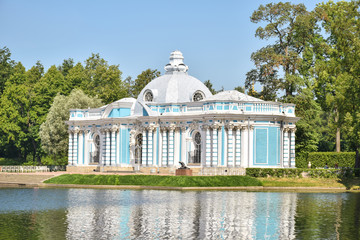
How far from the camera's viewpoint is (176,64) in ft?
228

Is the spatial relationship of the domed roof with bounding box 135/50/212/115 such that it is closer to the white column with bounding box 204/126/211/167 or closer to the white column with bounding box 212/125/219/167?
the white column with bounding box 204/126/211/167

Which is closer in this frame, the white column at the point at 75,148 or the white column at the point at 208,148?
the white column at the point at 208,148

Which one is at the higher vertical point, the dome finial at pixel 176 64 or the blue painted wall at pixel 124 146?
the dome finial at pixel 176 64

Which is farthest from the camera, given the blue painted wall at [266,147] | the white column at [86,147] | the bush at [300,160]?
the white column at [86,147]

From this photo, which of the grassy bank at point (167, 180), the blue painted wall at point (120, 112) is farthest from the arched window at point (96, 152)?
the grassy bank at point (167, 180)

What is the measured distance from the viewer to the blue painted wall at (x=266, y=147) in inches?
2340

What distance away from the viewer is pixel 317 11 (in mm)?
70375

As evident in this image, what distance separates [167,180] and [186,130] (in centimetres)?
1121

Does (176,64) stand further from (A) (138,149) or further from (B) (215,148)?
(B) (215,148)

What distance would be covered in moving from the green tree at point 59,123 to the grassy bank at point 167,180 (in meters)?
22.0

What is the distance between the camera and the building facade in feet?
192

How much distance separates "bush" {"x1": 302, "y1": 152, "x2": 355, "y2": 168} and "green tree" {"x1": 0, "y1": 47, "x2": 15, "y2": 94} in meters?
50.8

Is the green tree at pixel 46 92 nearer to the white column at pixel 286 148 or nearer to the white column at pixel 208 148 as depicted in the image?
the white column at pixel 208 148

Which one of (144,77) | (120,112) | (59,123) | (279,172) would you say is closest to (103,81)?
(144,77)
